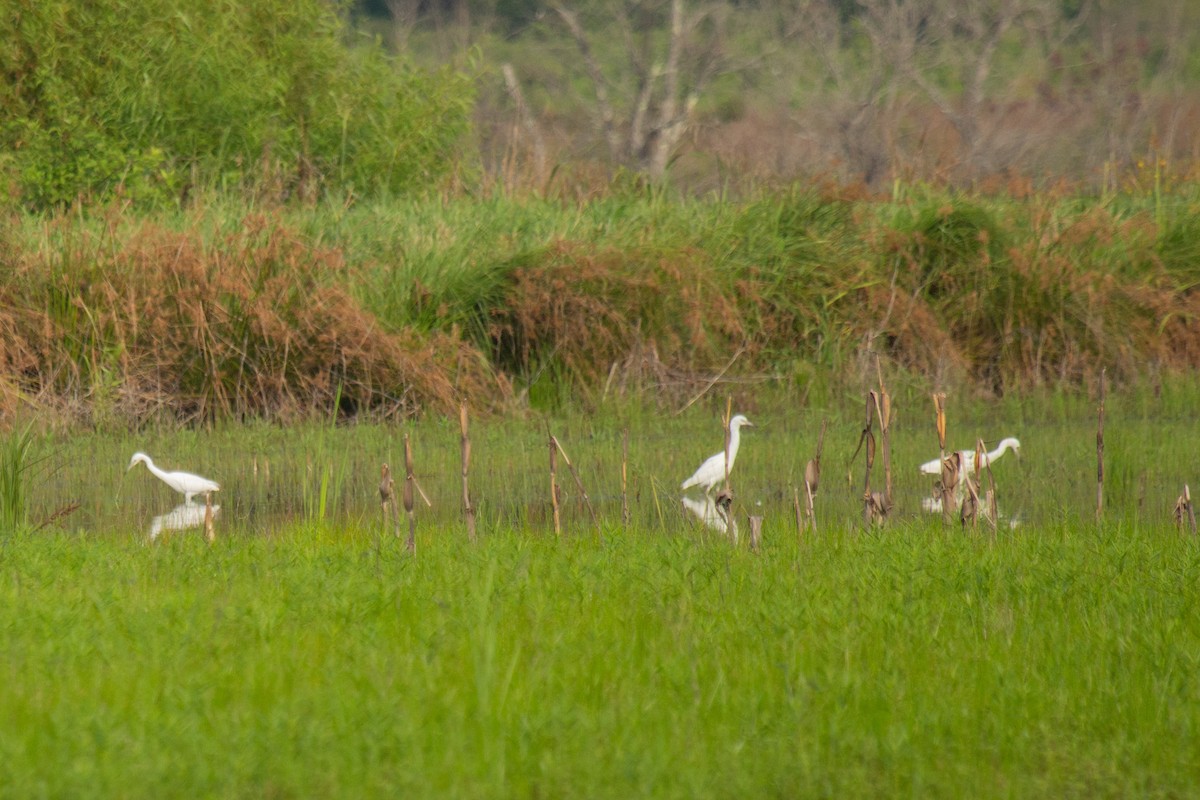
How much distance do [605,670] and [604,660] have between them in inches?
3.0

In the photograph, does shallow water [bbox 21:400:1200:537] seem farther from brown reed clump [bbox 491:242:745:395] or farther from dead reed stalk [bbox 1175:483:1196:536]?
brown reed clump [bbox 491:242:745:395]

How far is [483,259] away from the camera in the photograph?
488 inches

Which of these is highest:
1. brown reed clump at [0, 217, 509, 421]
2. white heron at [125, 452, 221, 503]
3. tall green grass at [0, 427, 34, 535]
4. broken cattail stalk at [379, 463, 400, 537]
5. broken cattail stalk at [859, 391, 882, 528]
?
broken cattail stalk at [859, 391, 882, 528]

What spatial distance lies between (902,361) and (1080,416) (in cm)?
179

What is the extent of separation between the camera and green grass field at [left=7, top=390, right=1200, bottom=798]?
10.9 ft

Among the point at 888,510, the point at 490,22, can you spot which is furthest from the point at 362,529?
the point at 490,22

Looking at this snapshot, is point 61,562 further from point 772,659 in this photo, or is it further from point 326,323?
point 326,323

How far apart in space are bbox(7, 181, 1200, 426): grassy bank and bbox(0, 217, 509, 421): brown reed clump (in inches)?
0.7

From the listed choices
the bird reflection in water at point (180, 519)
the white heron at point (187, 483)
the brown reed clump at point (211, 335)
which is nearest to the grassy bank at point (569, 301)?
the brown reed clump at point (211, 335)

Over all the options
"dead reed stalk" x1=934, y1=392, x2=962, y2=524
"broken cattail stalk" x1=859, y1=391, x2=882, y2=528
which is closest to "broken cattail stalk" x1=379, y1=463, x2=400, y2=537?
"broken cattail stalk" x1=859, y1=391, x2=882, y2=528

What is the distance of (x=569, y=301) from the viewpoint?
1195 centimetres

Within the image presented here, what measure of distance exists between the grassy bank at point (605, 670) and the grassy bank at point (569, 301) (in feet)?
17.7

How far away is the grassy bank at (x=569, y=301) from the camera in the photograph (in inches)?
438

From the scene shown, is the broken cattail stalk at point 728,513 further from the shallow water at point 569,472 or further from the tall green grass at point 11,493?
the tall green grass at point 11,493
